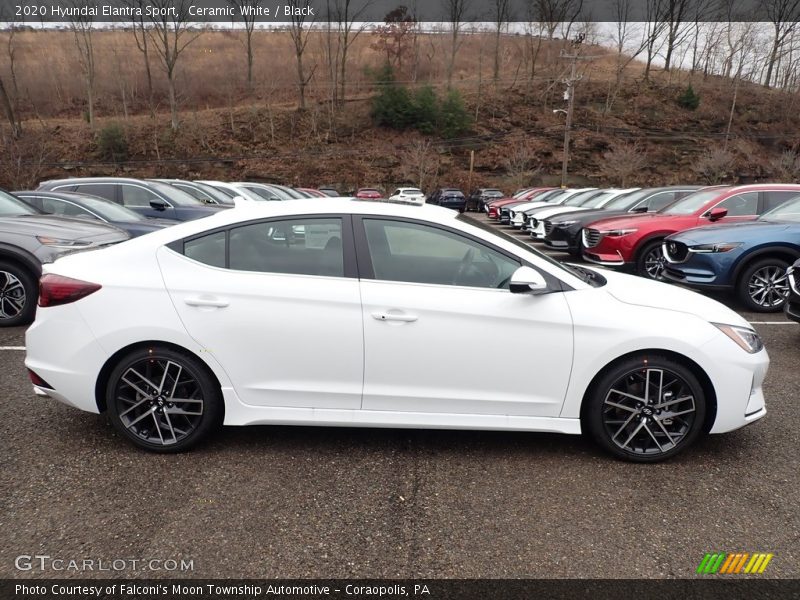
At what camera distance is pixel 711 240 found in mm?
6559

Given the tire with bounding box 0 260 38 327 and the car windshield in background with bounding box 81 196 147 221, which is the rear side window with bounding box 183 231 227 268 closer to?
the tire with bounding box 0 260 38 327

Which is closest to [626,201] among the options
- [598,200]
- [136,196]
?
[598,200]

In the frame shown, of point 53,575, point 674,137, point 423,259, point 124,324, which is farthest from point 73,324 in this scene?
point 674,137

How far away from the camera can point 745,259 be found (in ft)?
21.3

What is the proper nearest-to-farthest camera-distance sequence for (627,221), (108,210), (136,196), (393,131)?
(108,210)
(627,221)
(136,196)
(393,131)

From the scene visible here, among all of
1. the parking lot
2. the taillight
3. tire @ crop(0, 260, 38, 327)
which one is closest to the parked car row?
the parking lot

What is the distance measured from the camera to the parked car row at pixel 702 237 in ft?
21.4

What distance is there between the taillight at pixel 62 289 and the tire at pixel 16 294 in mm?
3238

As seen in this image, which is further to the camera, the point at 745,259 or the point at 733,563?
the point at 745,259

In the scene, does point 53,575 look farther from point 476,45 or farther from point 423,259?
point 476,45

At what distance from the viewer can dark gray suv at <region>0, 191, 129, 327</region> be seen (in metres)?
5.63

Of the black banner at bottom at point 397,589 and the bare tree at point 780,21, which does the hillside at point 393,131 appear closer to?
the bare tree at point 780,21

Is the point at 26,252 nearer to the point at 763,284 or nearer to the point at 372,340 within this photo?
the point at 372,340

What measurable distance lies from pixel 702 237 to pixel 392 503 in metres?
5.93
